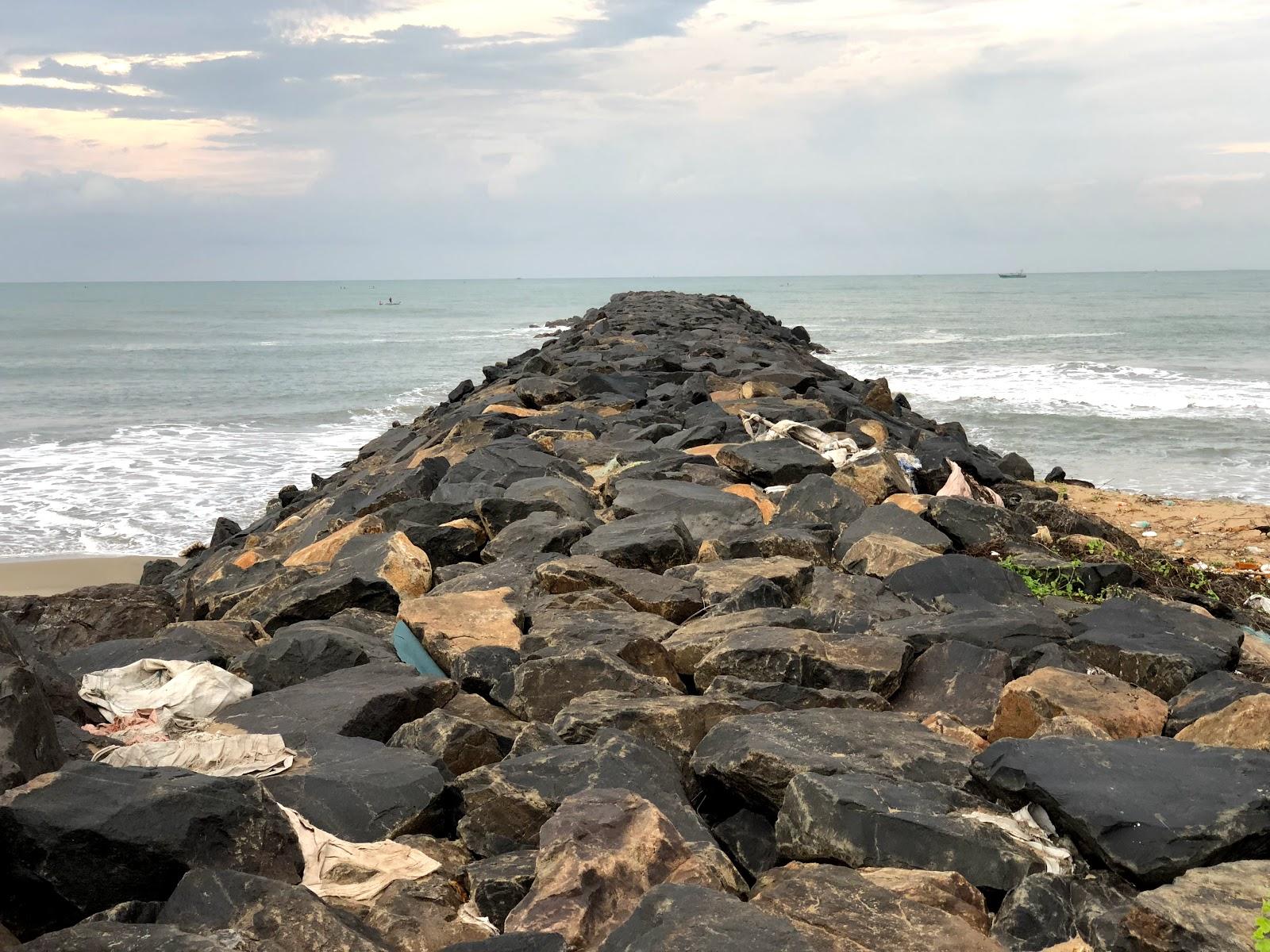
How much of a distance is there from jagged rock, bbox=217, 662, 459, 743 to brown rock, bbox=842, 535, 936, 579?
7.58ft

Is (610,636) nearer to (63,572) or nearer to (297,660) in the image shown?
(297,660)

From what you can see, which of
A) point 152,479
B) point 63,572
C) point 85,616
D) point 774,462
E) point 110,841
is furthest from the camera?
point 152,479

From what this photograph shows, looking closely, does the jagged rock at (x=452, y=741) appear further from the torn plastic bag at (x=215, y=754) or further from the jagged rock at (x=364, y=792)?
the torn plastic bag at (x=215, y=754)

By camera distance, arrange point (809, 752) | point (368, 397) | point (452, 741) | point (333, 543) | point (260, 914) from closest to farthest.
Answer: point (260, 914)
point (809, 752)
point (452, 741)
point (333, 543)
point (368, 397)

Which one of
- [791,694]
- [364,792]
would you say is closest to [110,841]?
[364,792]

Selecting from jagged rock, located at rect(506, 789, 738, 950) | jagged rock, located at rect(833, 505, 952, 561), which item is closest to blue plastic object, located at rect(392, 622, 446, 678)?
jagged rock, located at rect(506, 789, 738, 950)

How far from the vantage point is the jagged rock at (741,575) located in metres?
4.85

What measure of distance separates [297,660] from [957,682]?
7.94ft

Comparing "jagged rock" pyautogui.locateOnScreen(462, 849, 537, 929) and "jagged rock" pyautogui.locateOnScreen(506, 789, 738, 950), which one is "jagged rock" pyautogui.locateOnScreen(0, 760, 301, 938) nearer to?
"jagged rock" pyautogui.locateOnScreen(462, 849, 537, 929)

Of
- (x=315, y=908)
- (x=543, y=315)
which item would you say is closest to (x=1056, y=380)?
(x=315, y=908)

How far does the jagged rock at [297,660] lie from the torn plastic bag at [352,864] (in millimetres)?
1257

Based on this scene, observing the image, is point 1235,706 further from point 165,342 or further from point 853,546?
point 165,342

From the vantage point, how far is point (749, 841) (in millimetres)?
3033

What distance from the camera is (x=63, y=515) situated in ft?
41.9
